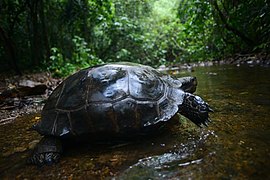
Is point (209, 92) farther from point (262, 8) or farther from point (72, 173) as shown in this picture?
point (262, 8)

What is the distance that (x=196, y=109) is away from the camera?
6.33 feet

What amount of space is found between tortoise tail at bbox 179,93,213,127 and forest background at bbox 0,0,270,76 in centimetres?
426

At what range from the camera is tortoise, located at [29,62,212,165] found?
5.72 feet

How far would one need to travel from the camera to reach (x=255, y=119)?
1919mm

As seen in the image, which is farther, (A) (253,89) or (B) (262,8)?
(B) (262,8)

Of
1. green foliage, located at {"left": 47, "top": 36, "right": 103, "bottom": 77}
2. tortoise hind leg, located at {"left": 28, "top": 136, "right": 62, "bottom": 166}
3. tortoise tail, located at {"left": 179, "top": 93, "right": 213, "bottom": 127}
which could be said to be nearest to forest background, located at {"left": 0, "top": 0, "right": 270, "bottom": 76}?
green foliage, located at {"left": 47, "top": 36, "right": 103, "bottom": 77}

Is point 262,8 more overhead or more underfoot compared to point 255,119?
more overhead

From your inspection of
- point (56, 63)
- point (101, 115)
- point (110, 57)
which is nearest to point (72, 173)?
point (101, 115)

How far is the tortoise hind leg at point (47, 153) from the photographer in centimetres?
161

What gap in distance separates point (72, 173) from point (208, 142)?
0.90 metres

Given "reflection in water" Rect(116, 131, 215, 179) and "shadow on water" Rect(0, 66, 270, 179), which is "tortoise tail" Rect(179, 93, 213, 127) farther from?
"reflection in water" Rect(116, 131, 215, 179)

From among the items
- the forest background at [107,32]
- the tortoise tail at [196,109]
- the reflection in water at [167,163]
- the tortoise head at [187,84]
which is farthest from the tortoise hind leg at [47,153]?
the forest background at [107,32]

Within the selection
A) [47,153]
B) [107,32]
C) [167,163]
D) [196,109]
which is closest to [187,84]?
[196,109]

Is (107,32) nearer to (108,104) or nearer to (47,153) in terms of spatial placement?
(108,104)
